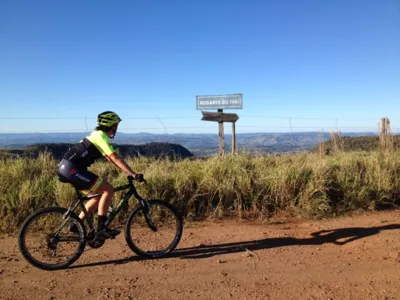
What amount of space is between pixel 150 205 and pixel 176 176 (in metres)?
2.20

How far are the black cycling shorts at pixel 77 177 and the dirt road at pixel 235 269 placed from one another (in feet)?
3.31

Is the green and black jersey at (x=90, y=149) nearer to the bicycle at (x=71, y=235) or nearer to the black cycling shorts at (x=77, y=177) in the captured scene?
the black cycling shorts at (x=77, y=177)

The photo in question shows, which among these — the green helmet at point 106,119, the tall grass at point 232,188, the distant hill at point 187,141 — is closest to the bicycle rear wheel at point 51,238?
the green helmet at point 106,119

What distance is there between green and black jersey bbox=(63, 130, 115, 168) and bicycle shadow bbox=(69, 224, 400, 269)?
1379 millimetres

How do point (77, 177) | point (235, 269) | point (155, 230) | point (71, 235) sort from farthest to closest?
point (155, 230), point (71, 235), point (77, 177), point (235, 269)

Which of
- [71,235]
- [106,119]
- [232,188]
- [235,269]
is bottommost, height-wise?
[235,269]

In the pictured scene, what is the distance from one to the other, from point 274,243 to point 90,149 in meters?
3.08

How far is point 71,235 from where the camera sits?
176 inches

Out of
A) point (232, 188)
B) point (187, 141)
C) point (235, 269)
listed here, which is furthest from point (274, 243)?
point (187, 141)

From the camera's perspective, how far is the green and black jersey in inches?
171

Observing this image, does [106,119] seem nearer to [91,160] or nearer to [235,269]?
[91,160]

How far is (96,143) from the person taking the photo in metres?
4.38

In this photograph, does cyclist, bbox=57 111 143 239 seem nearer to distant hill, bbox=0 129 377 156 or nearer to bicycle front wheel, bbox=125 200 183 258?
bicycle front wheel, bbox=125 200 183 258

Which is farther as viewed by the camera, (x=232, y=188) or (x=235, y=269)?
(x=232, y=188)
